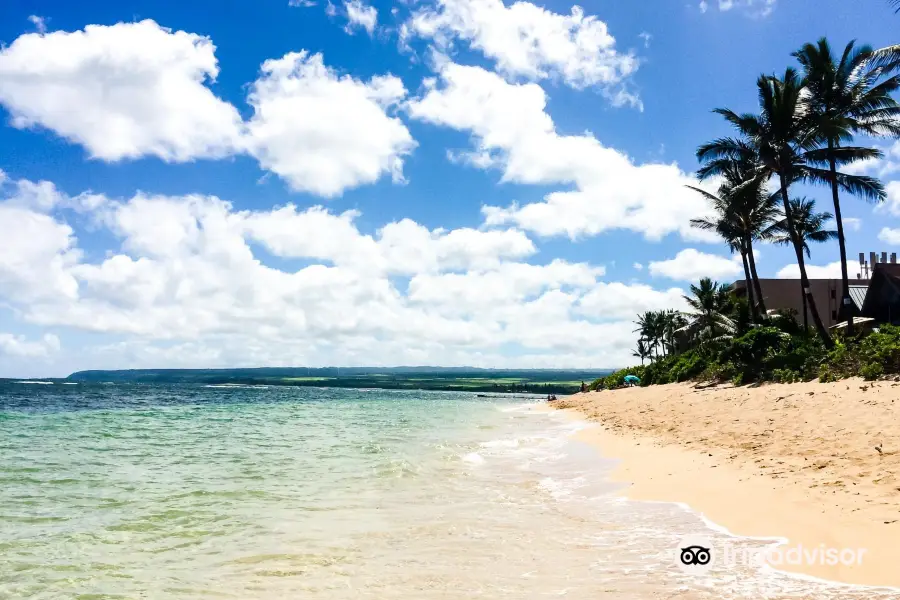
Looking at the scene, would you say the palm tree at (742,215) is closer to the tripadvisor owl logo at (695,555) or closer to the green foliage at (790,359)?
the green foliage at (790,359)

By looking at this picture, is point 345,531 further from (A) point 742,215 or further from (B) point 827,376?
(A) point 742,215

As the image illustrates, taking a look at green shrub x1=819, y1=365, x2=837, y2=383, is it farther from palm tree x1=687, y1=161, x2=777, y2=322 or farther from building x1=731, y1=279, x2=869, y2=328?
building x1=731, y1=279, x2=869, y2=328

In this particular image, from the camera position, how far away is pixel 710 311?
45.4 m

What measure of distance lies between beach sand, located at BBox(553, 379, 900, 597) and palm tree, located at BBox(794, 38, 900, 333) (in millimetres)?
14175

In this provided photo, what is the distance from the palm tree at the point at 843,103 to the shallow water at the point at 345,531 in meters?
22.1

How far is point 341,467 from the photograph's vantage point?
15.6 metres

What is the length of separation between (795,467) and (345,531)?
7.99m

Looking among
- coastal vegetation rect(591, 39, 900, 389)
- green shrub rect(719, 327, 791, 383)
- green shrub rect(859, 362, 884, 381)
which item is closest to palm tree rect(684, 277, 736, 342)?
coastal vegetation rect(591, 39, 900, 389)

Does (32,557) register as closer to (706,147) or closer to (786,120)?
(786,120)

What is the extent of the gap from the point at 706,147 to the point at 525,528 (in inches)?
1266

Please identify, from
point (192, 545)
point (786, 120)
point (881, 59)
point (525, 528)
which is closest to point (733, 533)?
point (525, 528)

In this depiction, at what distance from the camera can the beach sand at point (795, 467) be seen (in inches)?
271

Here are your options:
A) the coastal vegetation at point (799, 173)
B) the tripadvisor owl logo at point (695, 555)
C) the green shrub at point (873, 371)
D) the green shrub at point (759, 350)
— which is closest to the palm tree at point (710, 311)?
the coastal vegetation at point (799, 173)

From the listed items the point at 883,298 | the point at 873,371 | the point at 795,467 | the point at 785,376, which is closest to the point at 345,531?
the point at 795,467
